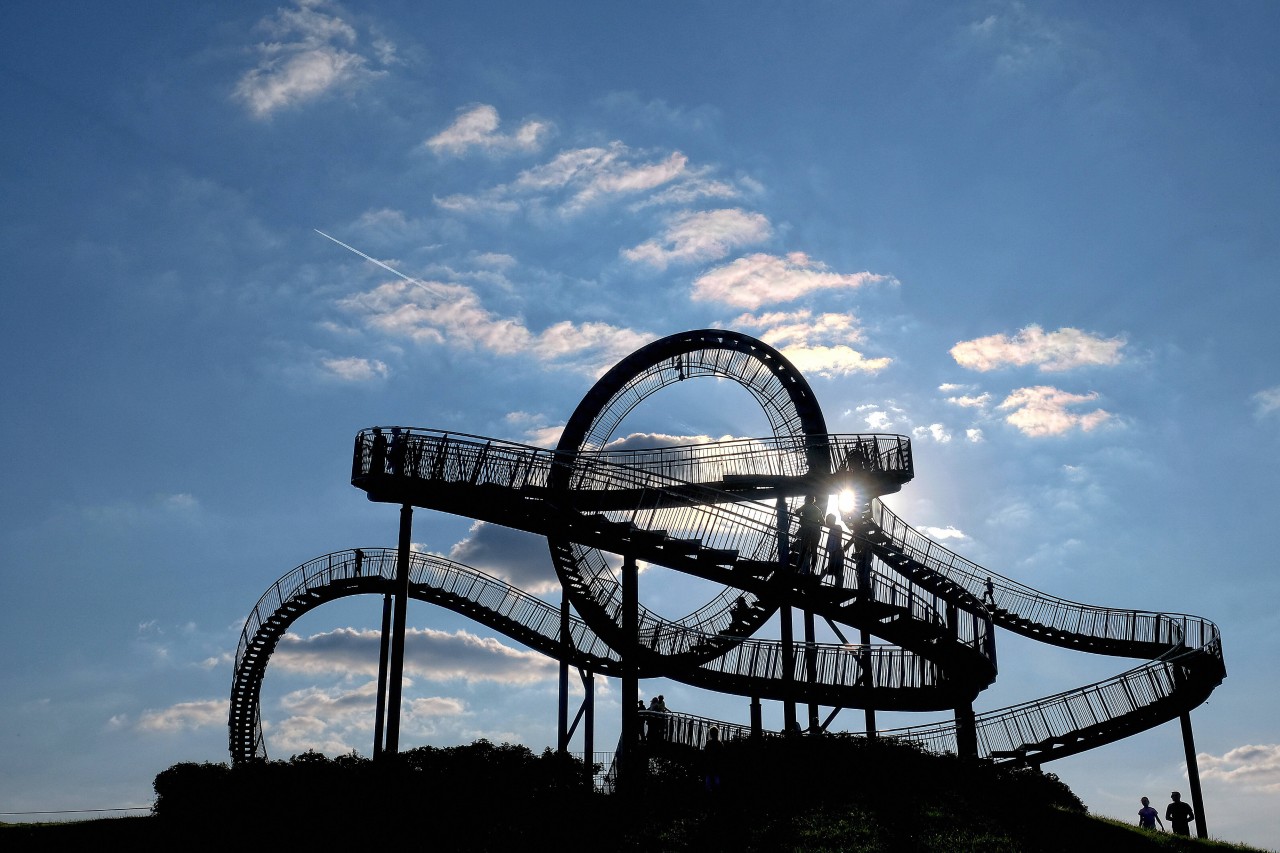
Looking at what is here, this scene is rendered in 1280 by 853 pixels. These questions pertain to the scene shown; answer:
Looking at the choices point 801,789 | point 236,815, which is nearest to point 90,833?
point 236,815

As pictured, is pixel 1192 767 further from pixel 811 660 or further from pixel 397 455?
pixel 397 455

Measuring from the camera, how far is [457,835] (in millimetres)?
24078

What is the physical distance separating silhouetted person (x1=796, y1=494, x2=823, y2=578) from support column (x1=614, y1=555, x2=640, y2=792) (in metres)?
4.23

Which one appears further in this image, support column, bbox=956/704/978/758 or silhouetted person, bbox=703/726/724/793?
support column, bbox=956/704/978/758

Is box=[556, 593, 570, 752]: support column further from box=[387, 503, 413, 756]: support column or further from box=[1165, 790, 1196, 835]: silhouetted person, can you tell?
box=[1165, 790, 1196, 835]: silhouetted person

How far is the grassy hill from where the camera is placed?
23016mm

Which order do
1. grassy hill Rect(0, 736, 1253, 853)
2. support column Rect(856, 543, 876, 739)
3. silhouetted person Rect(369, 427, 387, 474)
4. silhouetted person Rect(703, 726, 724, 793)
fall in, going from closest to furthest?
grassy hill Rect(0, 736, 1253, 853) < silhouetted person Rect(703, 726, 724, 793) < support column Rect(856, 543, 876, 739) < silhouetted person Rect(369, 427, 387, 474)

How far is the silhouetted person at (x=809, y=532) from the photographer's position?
30031 millimetres

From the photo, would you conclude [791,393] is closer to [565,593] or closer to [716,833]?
[565,593]

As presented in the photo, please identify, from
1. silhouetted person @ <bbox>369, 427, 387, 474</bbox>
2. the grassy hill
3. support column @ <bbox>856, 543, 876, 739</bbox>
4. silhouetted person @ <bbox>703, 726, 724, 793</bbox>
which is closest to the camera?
the grassy hill

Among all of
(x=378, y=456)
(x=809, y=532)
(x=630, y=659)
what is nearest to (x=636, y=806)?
(x=630, y=659)

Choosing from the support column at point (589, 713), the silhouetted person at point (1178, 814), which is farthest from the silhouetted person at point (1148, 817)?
the support column at point (589, 713)

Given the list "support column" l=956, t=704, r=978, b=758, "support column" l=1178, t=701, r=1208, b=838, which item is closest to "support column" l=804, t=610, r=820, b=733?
"support column" l=956, t=704, r=978, b=758

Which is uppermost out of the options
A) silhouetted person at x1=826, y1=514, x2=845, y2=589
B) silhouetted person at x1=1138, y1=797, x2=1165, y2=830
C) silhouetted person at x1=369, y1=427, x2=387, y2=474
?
silhouetted person at x1=369, y1=427, x2=387, y2=474
